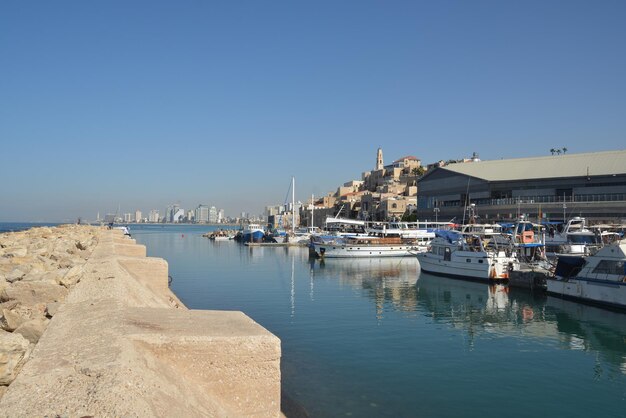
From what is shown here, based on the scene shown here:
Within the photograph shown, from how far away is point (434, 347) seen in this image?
18000 mm

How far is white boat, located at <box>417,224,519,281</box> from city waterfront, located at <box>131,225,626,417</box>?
68.1 inches

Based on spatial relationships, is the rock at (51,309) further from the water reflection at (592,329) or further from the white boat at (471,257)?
the white boat at (471,257)

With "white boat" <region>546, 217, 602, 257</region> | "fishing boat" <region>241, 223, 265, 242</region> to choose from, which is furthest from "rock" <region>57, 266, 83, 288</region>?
"fishing boat" <region>241, 223, 265, 242</region>

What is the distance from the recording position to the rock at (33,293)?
10.3 m

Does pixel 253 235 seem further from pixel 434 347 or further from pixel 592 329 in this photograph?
pixel 434 347

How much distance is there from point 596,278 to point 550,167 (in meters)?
49.4

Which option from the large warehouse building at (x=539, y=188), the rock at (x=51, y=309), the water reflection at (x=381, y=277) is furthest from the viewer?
the large warehouse building at (x=539, y=188)

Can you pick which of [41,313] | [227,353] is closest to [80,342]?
[227,353]

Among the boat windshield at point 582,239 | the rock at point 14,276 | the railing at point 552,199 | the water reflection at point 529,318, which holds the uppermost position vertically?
the railing at point 552,199

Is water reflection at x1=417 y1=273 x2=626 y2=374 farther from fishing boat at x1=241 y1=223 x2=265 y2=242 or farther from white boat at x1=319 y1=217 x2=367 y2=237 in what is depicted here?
fishing boat at x1=241 y1=223 x2=265 y2=242

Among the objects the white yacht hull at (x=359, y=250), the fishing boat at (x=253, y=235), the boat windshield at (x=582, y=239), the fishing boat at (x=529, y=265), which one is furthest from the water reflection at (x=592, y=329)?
the fishing boat at (x=253, y=235)

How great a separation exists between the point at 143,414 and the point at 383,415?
27.7ft

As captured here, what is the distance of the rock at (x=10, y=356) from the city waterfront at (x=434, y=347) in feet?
22.7

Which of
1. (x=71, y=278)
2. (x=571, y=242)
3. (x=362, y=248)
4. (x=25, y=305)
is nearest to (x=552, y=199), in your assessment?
(x=571, y=242)
